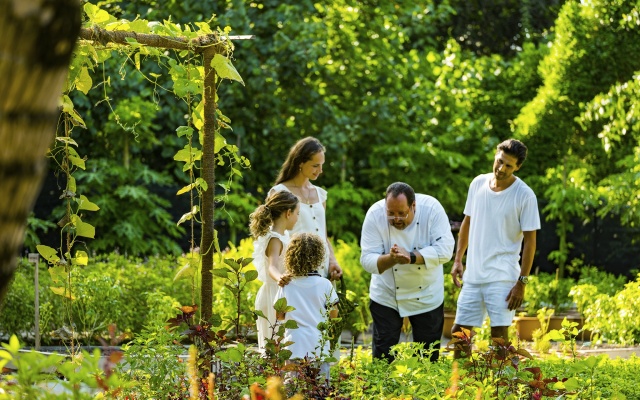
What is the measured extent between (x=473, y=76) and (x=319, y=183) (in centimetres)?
293

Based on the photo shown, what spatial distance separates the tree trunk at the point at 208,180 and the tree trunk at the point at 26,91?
3435 millimetres

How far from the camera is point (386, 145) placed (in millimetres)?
13039

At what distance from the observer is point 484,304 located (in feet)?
21.2

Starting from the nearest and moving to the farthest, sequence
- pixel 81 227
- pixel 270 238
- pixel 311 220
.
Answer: pixel 81 227, pixel 270 238, pixel 311 220

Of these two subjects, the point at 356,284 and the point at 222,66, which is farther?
the point at 356,284

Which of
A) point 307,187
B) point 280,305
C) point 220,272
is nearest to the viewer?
point 280,305

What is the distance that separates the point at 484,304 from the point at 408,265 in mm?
624

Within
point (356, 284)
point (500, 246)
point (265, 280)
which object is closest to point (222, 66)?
point (265, 280)

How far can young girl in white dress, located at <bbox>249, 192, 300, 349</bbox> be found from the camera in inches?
227

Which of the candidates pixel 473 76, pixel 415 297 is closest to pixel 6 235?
pixel 415 297

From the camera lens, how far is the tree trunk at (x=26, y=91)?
1.69 meters

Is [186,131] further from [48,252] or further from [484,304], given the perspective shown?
[484,304]

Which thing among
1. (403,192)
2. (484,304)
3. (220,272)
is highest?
(403,192)

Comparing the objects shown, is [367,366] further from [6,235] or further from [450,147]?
[450,147]
